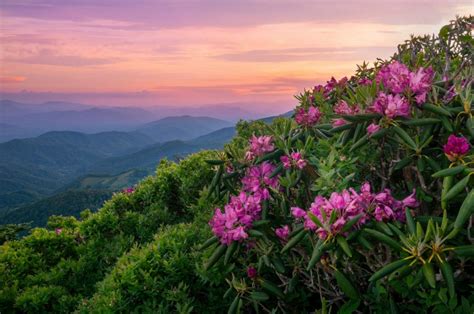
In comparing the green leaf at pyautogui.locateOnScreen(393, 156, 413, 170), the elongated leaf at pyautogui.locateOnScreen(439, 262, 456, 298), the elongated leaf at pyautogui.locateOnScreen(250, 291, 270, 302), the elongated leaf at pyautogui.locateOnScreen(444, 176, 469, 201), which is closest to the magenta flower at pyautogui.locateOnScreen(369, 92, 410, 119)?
the green leaf at pyautogui.locateOnScreen(393, 156, 413, 170)

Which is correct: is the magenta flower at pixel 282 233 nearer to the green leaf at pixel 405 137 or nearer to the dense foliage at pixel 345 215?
the dense foliage at pixel 345 215

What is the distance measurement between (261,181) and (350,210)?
42.7 inches

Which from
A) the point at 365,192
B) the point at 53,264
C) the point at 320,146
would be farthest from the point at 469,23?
the point at 53,264

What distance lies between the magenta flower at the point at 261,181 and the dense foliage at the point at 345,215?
11 mm

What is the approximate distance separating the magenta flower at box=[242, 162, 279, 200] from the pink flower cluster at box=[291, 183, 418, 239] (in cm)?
76

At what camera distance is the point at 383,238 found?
95.7 inches

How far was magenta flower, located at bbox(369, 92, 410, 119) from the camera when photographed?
2.79 m

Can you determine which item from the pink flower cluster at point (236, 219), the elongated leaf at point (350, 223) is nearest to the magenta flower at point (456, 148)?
the elongated leaf at point (350, 223)

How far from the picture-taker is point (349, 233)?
2533 millimetres

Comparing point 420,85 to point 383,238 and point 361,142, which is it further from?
point 383,238

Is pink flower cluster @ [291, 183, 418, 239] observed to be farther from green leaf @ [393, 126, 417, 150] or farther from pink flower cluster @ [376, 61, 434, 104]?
pink flower cluster @ [376, 61, 434, 104]

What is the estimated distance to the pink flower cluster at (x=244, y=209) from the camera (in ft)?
9.90

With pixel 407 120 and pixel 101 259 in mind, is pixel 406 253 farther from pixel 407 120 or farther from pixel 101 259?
pixel 101 259

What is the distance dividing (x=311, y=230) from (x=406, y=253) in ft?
2.17
